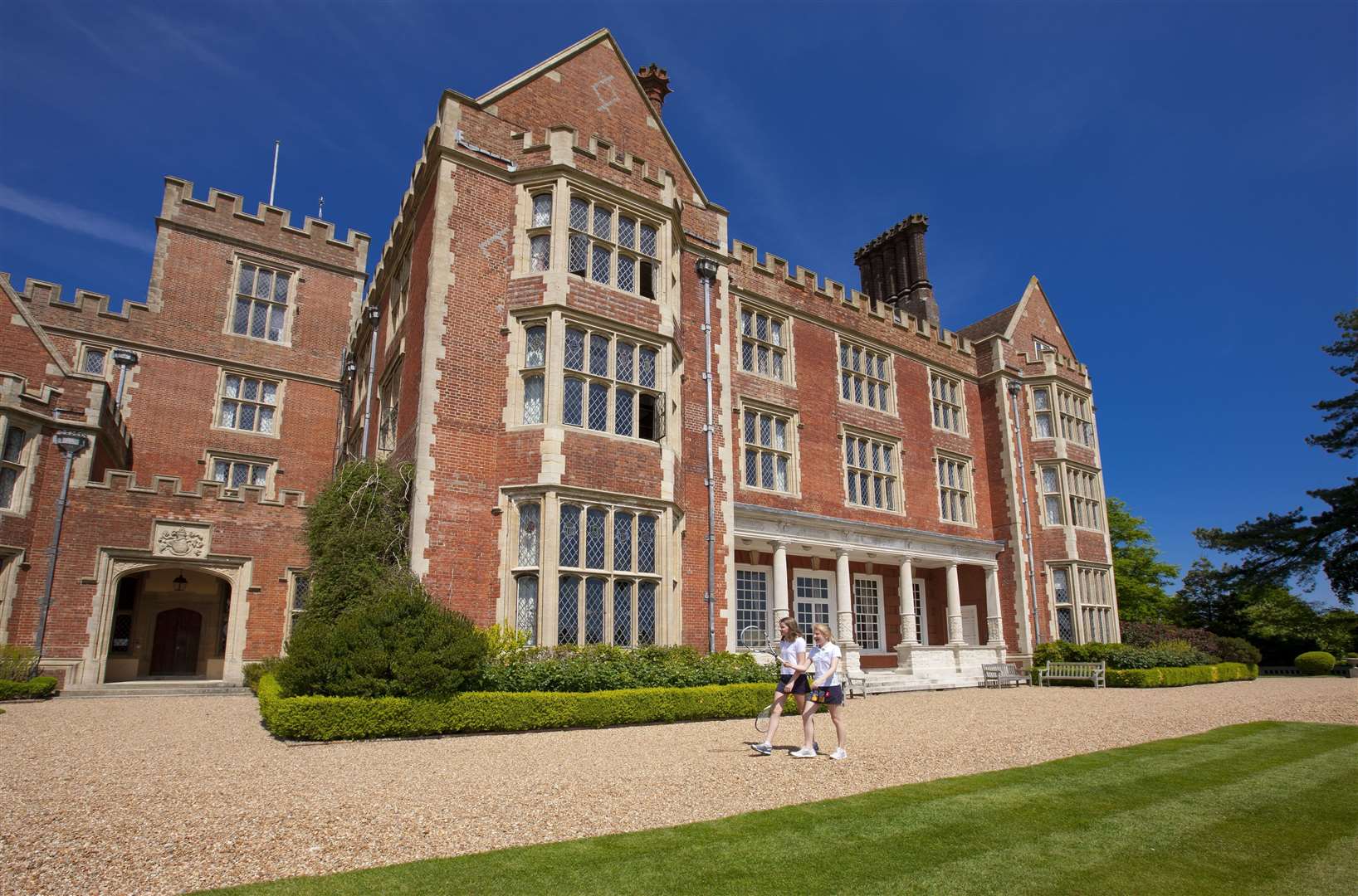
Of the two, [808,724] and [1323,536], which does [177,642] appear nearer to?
[808,724]

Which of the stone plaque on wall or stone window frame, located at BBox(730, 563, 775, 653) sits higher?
the stone plaque on wall

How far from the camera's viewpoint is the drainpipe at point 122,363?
23222mm

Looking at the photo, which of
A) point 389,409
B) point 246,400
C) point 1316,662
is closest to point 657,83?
point 389,409

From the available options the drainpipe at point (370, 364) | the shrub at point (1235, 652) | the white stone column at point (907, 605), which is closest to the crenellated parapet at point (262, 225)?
the drainpipe at point (370, 364)

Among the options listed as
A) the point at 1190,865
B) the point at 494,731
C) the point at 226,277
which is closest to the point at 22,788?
the point at 494,731

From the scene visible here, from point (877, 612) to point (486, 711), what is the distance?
1735 cm

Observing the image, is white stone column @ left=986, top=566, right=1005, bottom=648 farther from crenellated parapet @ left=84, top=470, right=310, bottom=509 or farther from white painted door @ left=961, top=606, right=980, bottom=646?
crenellated parapet @ left=84, top=470, right=310, bottom=509

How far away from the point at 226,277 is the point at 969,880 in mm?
29216

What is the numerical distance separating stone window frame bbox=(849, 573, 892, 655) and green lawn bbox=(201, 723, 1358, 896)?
17.4m

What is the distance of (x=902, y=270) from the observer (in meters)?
31.0

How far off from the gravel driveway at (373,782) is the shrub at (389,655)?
0.82 m

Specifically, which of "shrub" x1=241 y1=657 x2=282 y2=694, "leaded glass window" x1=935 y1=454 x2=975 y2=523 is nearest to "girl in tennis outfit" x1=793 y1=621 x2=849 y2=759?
"shrub" x1=241 y1=657 x2=282 y2=694

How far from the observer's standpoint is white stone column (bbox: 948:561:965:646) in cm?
2468

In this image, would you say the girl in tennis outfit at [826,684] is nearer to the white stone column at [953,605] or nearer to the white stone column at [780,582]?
the white stone column at [780,582]
